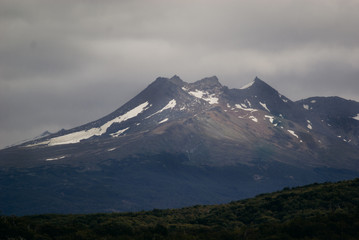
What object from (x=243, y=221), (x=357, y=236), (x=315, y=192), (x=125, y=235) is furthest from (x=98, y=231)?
(x=315, y=192)

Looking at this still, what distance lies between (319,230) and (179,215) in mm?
40078

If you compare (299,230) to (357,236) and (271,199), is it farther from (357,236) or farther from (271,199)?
(271,199)

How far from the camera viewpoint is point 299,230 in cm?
8081

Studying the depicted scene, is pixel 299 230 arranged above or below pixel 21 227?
below

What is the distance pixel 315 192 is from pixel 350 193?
7.22 m

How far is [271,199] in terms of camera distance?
116 metres

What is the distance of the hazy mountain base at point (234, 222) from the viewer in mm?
80625

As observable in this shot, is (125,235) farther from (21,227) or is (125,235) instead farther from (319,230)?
(319,230)

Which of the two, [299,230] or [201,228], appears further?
[201,228]

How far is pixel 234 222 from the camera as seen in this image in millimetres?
101438

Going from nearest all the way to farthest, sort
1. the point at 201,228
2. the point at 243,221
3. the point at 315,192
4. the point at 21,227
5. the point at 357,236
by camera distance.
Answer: the point at 357,236 < the point at 21,227 < the point at 201,228 < the point at 243,221 < the point at 315,192

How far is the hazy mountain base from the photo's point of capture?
80.6 meters

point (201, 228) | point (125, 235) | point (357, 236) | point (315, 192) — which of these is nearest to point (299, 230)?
point (357, 236)

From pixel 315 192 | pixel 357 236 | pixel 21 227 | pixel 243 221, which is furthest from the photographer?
pixel 315 192
